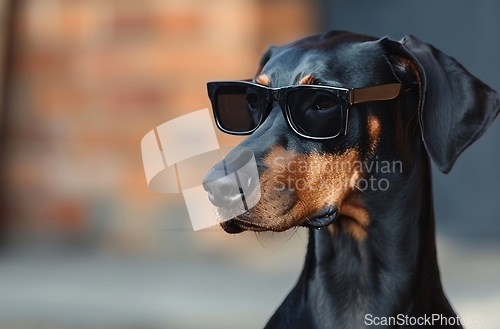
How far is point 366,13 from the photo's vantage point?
3.95 m

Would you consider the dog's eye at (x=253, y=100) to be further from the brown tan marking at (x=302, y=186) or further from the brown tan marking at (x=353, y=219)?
the brown tan marking at (x=353, y=219)

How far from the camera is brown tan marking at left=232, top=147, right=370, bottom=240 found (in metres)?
1.39

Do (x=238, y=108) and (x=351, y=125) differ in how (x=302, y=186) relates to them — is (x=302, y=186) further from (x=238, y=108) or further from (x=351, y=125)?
(x=238, y=108)

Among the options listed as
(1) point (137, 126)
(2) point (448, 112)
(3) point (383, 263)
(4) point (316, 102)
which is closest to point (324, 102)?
(4) point (316, 102)

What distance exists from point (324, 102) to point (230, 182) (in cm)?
30

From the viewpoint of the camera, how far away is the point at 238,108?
1.64 meters

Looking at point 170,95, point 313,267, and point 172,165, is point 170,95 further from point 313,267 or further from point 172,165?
point 313,267

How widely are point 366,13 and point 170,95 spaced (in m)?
1.19

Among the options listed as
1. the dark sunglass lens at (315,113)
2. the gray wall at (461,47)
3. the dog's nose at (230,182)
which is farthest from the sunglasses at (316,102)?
the gray wall at (461,47)

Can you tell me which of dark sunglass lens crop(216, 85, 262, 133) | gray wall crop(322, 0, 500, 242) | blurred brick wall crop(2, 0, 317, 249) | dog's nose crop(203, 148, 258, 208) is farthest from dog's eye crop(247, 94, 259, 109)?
gray wall crop(322, 0, 500, 242)

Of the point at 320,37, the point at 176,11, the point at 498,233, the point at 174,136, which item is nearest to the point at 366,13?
the point at 176,11

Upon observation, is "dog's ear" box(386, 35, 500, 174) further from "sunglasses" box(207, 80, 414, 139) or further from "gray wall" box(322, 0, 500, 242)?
"gray wall" box(322, 0, 500, 242)

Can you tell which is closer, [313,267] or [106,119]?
[313,267]

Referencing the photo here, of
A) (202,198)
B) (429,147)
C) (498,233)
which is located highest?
(429,147)
